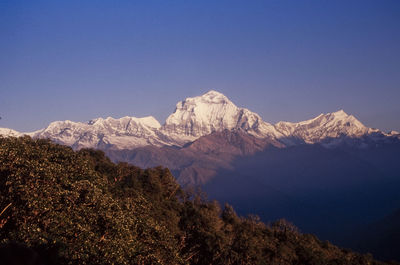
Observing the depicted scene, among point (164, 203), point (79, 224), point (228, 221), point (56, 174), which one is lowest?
point (228, 221)

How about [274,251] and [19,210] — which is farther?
[274,251]

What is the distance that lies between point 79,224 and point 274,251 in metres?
64.3

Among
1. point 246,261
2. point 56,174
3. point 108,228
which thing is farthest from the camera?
point 246,261

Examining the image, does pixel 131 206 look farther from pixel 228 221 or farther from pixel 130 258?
pixel 228 221

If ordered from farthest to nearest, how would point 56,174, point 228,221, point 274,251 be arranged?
point 228,221 → point 274,251 → point 56,174

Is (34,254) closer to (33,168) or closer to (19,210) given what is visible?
(19,210)

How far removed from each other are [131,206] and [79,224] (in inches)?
763

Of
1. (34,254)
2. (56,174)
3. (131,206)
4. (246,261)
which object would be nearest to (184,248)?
(246,261)

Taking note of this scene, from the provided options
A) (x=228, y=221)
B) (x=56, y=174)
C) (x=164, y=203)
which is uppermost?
(x=56, y=174)

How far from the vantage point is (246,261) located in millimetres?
79500

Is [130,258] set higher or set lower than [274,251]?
higher

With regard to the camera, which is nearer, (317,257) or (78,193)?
(78,193)

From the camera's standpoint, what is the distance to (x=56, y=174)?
50.5 m

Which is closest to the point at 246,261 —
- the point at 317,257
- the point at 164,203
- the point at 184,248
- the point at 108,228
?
the point at 184,248
